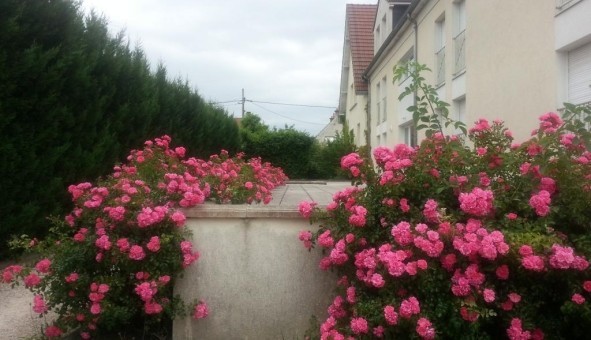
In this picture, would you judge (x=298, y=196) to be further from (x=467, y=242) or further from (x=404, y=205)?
(x=467, y=242)

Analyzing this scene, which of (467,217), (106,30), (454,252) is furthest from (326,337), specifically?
(106,30)

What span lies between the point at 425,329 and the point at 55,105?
5.45 metres

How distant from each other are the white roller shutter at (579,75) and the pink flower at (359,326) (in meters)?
5.49

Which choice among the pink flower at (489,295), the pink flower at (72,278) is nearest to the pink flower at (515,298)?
the pink flower at (489,295)

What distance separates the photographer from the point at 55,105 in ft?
21.1

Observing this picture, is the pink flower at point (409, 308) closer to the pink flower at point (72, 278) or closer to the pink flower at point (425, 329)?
the pink flower at point (425, 329)

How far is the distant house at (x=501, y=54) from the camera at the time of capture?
7227 mm

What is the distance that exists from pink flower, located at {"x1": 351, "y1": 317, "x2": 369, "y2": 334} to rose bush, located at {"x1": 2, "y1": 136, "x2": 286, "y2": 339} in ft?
4.19

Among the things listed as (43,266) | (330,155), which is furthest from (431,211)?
(330,155)

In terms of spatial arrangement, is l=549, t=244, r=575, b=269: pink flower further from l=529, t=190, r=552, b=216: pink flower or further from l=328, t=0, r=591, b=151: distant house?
l=328, t=0, r=591, b=151: distant house

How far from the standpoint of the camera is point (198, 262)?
152 inches

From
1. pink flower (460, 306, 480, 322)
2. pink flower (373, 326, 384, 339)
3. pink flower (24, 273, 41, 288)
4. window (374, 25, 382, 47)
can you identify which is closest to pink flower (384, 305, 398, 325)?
pink flower (373, 326, 384, 339)

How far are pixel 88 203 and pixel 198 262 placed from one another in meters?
0.90

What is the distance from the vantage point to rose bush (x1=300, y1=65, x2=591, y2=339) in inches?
109
